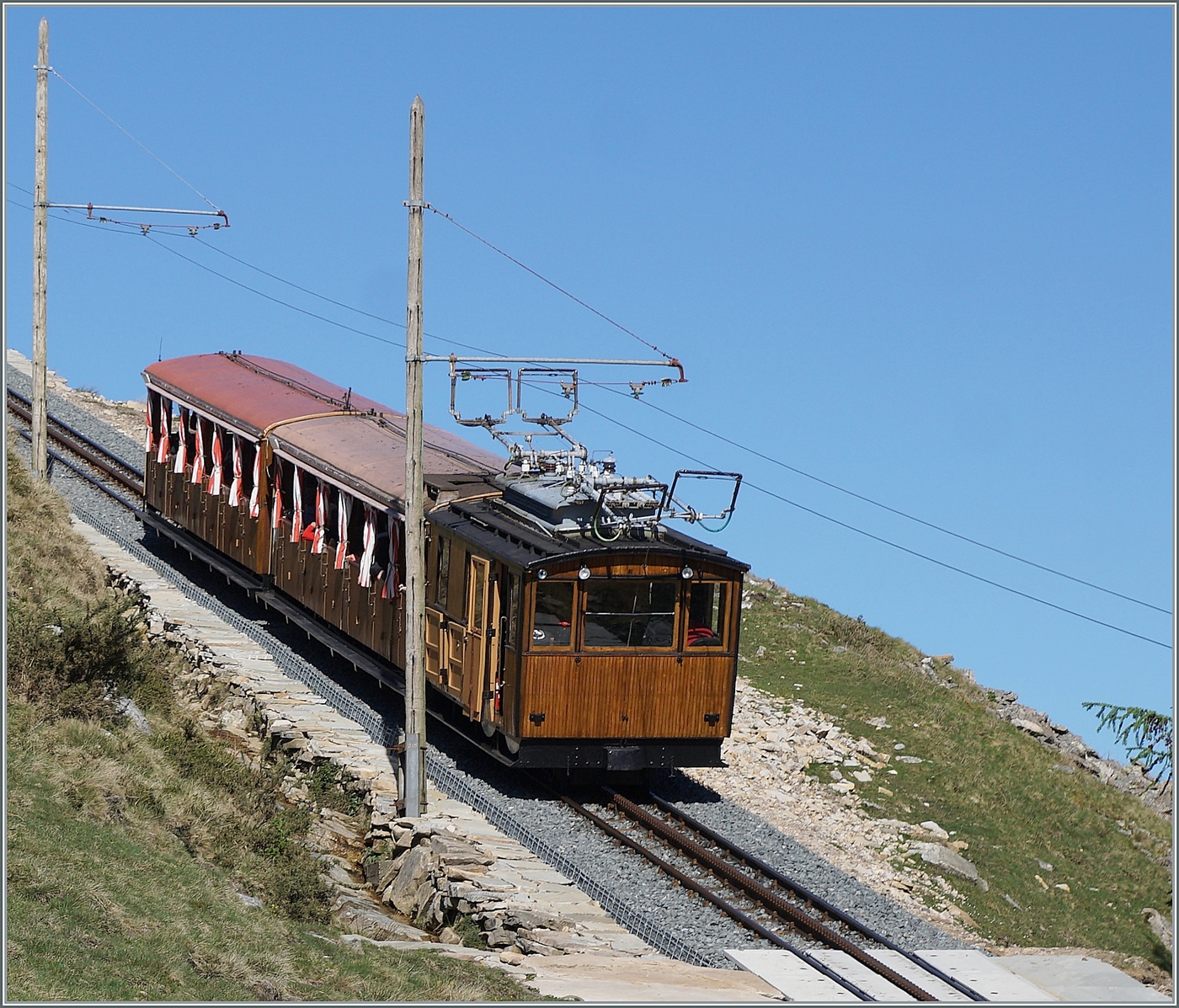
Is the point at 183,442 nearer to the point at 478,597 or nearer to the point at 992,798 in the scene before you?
the point at 478,597

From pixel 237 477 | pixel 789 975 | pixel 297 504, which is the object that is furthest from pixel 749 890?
pixel 237 477

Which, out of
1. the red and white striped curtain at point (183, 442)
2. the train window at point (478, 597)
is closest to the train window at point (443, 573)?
the train window at point (478, 597)

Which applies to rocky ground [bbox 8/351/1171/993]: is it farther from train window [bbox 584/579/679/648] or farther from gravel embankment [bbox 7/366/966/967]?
train window [bbox 584/579/679/648]

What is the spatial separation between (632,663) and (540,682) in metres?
0.99

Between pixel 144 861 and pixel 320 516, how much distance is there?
915 cm

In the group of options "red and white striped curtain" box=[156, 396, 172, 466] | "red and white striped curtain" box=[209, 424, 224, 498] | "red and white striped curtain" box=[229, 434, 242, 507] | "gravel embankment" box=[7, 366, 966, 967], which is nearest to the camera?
"gravel embankment" box=[7, 366, 966, 967]

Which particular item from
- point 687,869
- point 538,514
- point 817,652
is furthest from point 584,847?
point 817,652

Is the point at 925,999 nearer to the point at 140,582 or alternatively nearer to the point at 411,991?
the point at 411,991

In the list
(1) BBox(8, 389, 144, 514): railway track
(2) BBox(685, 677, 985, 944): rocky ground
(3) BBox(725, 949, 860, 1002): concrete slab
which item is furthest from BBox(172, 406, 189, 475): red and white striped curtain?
(3) BBox(725, 949, 860, 1002): concrete slab

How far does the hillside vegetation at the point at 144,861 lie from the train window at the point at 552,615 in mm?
3215

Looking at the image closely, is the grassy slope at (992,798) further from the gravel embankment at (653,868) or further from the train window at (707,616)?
the train window at (707,616)

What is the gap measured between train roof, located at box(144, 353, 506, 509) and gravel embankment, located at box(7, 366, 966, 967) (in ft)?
9.66

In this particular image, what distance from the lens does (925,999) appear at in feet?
45.4

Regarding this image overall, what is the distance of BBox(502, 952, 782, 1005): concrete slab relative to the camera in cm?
1325
